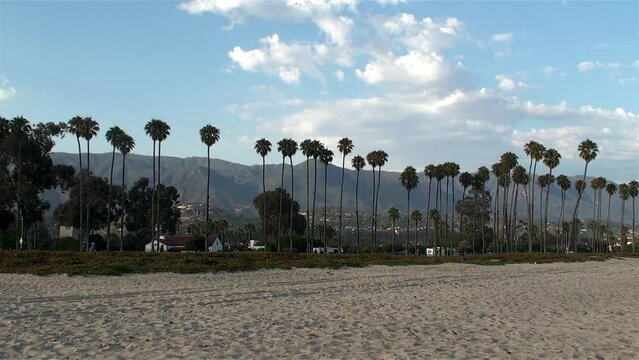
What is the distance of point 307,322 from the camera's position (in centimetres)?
1482

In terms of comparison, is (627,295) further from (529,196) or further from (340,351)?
(529,196)

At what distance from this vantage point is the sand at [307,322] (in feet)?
36.7

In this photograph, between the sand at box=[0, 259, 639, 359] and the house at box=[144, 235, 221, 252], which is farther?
the house at box=[144, 235, 221, 252]

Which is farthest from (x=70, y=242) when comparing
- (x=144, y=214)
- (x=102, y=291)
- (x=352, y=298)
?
(x=352, y=298)

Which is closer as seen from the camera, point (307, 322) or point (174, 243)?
point (307, 322)

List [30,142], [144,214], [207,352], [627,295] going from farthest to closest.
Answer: [144,214]
[30,142]
[627,295]
[207,352]

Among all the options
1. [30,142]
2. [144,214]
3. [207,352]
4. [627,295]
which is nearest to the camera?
[207,352]

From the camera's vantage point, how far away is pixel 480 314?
17141 mm

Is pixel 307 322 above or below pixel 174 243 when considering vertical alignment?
above

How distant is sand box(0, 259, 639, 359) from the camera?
11.2 metres

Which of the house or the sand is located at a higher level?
the sand

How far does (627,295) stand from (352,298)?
14.0m

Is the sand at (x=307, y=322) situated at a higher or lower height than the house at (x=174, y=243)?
higher

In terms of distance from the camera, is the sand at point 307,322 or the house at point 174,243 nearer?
the sand at point 307,322
